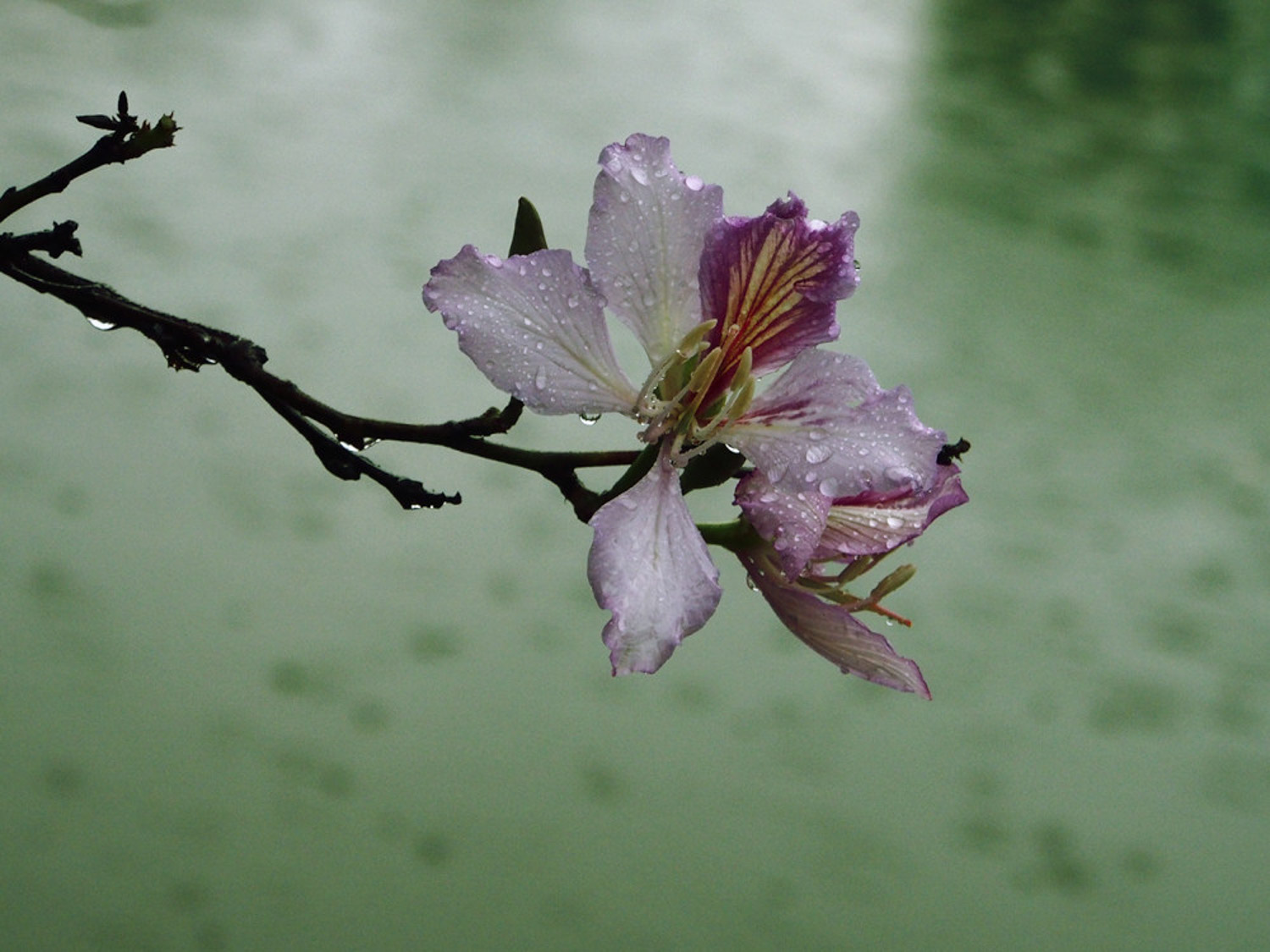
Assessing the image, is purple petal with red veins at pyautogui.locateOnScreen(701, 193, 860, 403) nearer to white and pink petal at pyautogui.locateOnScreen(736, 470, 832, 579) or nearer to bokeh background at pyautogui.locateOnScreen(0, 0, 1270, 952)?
white and pink petal at pyautogui.locateOnScreen(736, 470, 832, 579)

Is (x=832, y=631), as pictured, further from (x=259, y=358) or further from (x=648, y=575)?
(x=259, y=358)

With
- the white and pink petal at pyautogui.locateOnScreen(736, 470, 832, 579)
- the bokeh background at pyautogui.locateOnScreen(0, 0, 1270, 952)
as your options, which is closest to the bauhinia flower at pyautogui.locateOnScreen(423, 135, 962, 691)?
the white and pink petal at pyautogui.locateOnScreen(736, 470, 832, 579)

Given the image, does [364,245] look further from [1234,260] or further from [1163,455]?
[1234,260]

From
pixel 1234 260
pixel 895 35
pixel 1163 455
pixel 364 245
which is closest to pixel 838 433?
pixel 364 245

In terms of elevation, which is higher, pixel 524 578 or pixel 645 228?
pixel 524 578

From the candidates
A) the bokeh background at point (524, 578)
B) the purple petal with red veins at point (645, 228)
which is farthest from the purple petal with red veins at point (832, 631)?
the bokeh background at point (524, 578)

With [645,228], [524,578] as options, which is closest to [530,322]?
[645,228]
